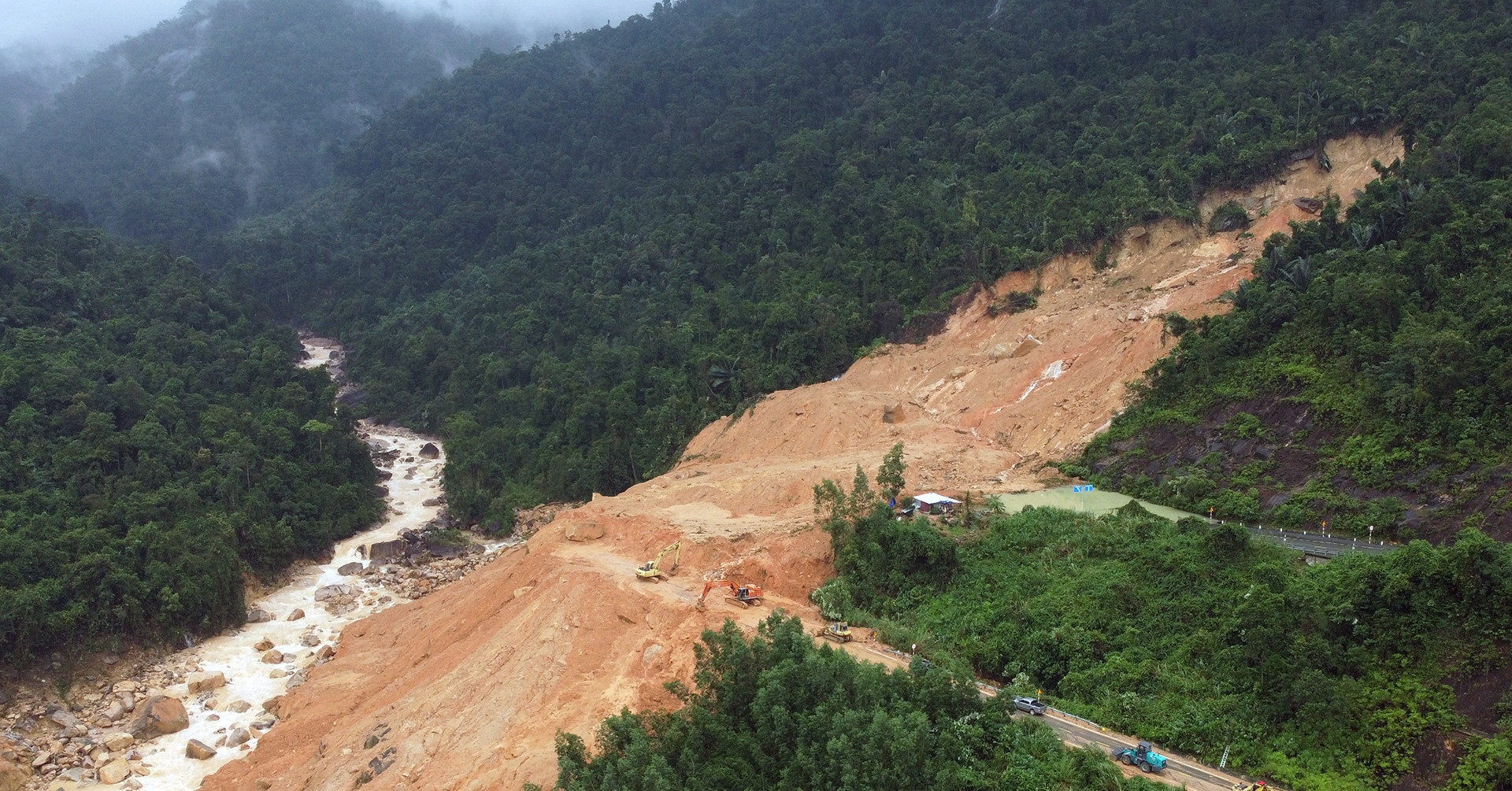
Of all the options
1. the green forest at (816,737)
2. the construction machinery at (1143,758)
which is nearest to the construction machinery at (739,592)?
→ the green forest at (816,737)

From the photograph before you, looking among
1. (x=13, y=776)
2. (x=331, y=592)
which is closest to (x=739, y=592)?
(x=13, y=776)

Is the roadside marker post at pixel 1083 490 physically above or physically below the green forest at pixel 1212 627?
below

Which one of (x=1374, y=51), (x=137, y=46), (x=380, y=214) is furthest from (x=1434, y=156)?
(x=137, y=46)

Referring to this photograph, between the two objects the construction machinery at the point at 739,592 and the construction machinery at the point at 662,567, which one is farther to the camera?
the construction machinery at the point at 662,567

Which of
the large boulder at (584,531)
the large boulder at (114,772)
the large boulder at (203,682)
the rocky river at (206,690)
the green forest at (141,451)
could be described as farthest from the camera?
the green forest at (141,451)

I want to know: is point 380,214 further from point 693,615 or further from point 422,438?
point 693,615

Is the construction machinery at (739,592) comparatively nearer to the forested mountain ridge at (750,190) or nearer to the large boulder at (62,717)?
the forested mountain ridge at (750,190)

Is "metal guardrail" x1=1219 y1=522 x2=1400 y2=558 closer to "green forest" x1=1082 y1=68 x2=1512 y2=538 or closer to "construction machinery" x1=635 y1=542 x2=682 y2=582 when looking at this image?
"green forest" x1=1082 y1=68 x2=1512 y2=538
